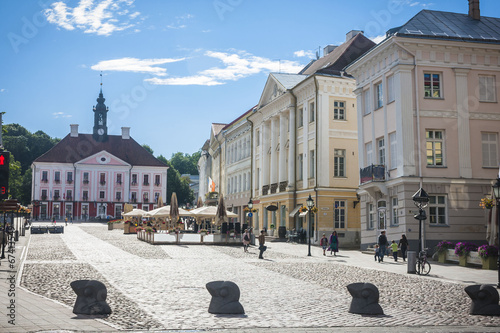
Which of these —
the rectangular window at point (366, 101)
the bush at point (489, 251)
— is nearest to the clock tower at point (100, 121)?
the rectangular window at point (366, 101)

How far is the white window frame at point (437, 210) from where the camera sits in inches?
1192

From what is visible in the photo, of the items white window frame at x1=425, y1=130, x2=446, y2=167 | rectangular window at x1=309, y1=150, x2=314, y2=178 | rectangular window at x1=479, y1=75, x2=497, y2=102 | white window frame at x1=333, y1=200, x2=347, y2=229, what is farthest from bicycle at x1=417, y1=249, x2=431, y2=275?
rectangular window at x1=309, y1=150, x2=314, y2=178

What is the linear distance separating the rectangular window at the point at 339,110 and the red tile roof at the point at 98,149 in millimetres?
75309

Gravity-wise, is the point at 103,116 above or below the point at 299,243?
above

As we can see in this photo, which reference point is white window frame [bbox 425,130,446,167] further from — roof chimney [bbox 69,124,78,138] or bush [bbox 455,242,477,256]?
roof chimney [bbox 69,124,78,138]

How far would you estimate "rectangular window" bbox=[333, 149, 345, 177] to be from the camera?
4384 centimetres

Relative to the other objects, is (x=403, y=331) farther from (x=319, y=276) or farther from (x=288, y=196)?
(x=288, y=196)

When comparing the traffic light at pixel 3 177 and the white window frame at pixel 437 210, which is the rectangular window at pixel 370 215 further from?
the traffic light at pixel 3 177

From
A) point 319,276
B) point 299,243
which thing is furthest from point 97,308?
point 299,243

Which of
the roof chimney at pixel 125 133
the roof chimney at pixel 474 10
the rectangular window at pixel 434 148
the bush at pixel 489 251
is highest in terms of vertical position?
the roof chimney at pixel 125 133

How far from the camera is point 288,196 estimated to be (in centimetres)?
4750

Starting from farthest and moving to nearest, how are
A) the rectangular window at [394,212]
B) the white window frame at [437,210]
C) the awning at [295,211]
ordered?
the awning at [295,211], the rectangular window at [394,212], the white window frame at [437,210]

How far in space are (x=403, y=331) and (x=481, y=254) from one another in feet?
48.4

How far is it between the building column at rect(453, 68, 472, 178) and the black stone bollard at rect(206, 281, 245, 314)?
22.0 metres
